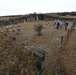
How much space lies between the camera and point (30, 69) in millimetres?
7809

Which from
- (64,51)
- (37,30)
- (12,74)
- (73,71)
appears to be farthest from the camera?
(37,30)

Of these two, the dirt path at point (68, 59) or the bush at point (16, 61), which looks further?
the dirt path at point (68, 59)

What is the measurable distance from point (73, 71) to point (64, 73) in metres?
0.55

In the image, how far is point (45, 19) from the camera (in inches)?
1329

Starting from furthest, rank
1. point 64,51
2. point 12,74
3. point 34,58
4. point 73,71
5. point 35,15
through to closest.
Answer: point 35,15, point 64,51, point 73,71, point 34,58, point 12,74

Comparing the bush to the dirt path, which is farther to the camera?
the dirt path

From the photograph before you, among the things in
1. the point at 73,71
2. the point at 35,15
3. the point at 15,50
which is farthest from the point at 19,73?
the point at 35,15

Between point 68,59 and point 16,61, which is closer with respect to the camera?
point 16,61

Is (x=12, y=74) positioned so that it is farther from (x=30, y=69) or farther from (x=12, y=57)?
(x=12, y=57)

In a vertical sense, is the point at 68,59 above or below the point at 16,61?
below

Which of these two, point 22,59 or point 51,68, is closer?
point 22,59

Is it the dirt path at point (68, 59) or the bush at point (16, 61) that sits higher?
the bush at point (16, 61)

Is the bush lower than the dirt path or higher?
higher

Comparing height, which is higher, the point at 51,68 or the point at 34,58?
the point at 34,58
